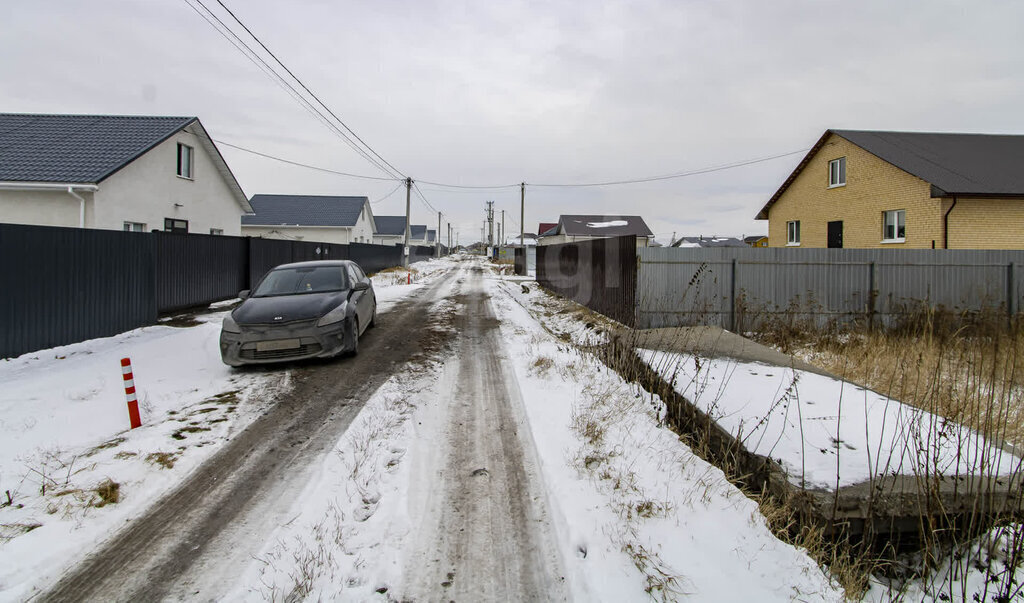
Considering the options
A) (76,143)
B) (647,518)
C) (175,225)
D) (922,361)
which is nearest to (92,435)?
(647,518)

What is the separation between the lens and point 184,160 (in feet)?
61.3

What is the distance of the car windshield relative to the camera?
773 centimetres

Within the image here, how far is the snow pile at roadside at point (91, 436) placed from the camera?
302cm

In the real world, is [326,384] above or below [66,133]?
below

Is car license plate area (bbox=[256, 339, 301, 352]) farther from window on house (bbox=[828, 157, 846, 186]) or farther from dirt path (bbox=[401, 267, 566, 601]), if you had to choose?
window on house (bbox=[828, 157, 846, 186])

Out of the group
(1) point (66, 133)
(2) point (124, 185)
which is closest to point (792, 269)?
(2) point (124, 185)

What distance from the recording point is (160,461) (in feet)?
13.1

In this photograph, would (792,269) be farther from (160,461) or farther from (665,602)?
(160,461)

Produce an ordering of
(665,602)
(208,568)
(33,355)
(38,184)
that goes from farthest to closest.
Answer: (38,184), (33,355), (208,568), (665,602)

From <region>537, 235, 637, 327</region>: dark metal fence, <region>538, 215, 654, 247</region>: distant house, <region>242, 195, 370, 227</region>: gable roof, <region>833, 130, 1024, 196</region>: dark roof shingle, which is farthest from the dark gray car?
<region>538, 215, 654, 247</region>: distant house

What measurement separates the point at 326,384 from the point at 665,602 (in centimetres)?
490

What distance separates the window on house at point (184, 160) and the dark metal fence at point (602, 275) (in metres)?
14.9

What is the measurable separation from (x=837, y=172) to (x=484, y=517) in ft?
77.7

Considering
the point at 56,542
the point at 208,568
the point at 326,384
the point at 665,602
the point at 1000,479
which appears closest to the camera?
the point at 665,602
